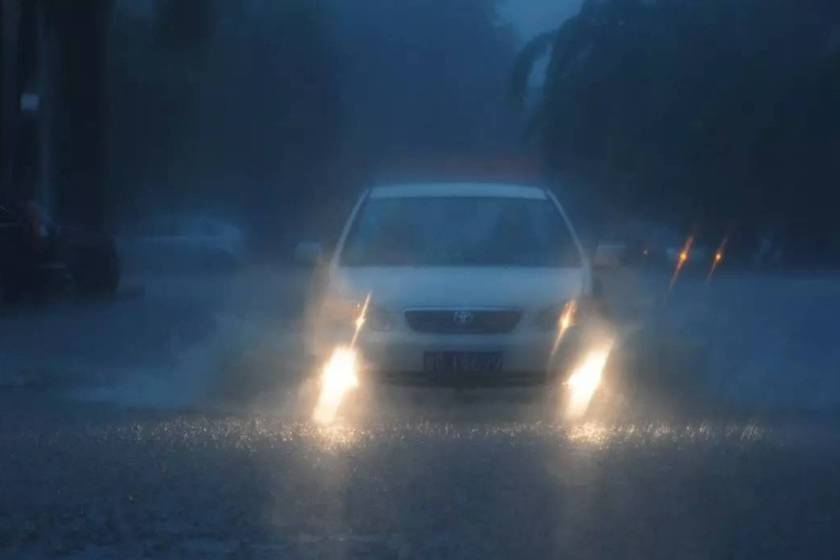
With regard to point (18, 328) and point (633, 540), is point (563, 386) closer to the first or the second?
point (633, 540)

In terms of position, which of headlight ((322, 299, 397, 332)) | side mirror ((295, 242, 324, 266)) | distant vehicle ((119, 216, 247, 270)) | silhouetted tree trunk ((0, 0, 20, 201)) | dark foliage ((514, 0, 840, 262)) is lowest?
distant vehicle ((119, 216, 247, 270))

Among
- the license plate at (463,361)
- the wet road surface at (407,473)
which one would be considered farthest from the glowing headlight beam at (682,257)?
the license plate at (463,361)

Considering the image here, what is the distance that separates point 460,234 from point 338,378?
1.87 metres

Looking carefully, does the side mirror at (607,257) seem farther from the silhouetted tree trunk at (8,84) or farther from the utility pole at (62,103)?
the silhouetted tree trunk at (8,84)

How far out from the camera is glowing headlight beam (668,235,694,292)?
33594 millimetres

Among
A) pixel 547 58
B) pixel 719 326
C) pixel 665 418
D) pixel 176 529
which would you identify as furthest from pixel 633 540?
pixel 547 58

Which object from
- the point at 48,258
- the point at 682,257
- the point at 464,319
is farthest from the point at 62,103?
the point at 464,319

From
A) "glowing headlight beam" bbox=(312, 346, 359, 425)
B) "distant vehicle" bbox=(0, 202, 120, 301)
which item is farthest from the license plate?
"distant vehicle" bbox=(0, 202, 120, 301)

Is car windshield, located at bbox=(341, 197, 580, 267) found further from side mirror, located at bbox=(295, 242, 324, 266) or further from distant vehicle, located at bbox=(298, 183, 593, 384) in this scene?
side mirror, located at bbox=(295, 242, 324, 266)

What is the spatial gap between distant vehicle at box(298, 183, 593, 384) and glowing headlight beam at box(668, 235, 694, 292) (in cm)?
1632

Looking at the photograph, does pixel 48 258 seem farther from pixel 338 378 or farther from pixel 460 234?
pixel 338 378

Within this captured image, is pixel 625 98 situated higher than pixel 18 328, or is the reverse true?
pixel 18 328

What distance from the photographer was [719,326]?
2073 cm

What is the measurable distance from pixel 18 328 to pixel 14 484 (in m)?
11.4
